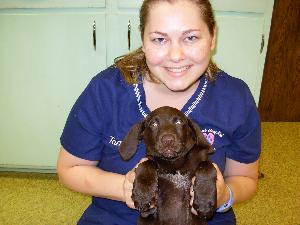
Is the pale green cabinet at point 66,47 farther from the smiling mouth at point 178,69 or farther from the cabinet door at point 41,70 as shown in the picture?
the smiling mouth at point 178,69

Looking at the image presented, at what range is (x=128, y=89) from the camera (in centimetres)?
131

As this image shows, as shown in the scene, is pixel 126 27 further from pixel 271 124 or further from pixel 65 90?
pixel 271 124

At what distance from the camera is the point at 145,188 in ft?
3.64

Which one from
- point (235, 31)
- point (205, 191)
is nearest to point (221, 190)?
point (205, 191)

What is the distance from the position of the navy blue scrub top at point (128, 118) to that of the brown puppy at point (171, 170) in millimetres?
102

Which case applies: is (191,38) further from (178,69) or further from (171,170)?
(171,170)

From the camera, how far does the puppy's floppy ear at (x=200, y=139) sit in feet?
3.84

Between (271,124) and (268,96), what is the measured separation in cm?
25

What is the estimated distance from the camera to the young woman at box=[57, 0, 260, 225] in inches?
47.7

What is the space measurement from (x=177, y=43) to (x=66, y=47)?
1.04 meters

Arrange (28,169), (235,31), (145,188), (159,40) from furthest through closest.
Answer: (28,169), (235,31), (159,40), (145,188)

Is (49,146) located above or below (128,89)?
below

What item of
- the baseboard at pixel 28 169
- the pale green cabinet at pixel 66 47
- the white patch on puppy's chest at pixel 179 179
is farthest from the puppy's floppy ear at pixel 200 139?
the baseboard at pixel 28 169

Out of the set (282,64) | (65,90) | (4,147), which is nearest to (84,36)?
(65,90)
